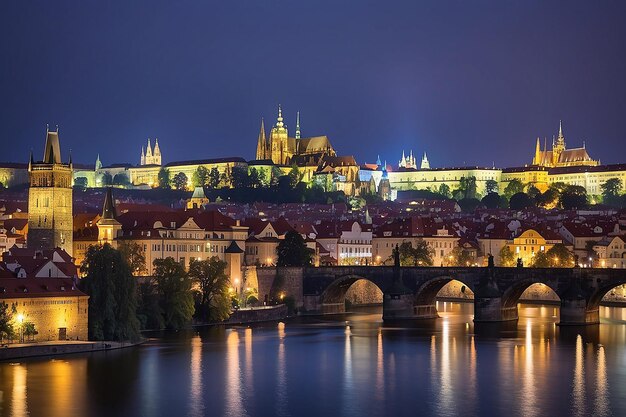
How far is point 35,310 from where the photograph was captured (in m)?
48.8

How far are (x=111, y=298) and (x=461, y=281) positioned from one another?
21.4 m

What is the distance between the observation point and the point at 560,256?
84.4m

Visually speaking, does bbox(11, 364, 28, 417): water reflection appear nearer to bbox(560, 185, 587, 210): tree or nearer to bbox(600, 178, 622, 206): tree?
bbox(560, 185, 587, 210): tree

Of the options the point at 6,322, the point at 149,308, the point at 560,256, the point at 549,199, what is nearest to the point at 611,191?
the point at 549,199

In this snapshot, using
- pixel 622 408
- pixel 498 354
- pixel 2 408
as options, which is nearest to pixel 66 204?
pixel 498 354

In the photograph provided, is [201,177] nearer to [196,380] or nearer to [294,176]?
[294,176]

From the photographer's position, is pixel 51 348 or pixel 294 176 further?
pixel 294 176

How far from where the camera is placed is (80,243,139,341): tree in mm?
50844

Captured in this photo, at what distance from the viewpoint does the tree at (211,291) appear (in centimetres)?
6059

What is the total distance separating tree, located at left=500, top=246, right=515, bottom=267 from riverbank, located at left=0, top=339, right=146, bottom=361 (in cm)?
4140

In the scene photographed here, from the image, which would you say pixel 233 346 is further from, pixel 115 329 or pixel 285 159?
pixel 285 159

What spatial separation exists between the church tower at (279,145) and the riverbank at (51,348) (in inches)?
4994

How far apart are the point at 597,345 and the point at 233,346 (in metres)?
13.8

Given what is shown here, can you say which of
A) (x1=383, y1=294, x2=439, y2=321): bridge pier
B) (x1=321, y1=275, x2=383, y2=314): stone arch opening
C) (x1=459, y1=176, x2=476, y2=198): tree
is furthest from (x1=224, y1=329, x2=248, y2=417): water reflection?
(x1=459, y1=176, x2=476, y2=198): tree
